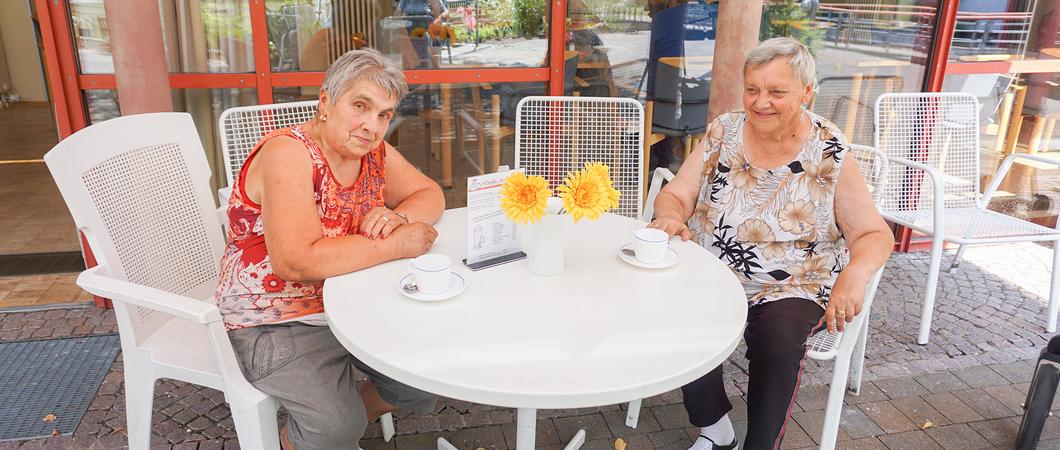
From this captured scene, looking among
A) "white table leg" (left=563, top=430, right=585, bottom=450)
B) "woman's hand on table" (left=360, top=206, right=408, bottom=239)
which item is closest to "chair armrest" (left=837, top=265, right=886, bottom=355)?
"white table leg" (left=563, top=430, right=585, bottom=450)

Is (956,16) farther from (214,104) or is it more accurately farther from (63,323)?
Result: (63,323)

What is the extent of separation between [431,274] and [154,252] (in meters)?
0.98

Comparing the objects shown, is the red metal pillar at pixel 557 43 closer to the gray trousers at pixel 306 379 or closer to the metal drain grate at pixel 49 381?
the gray trousers at pixel 306 379

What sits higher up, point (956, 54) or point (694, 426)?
point (956, 54)

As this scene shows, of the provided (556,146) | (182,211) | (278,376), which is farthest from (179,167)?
(556,146)

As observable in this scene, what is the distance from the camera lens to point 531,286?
1810 mm

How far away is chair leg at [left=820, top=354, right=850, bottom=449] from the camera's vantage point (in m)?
2.18

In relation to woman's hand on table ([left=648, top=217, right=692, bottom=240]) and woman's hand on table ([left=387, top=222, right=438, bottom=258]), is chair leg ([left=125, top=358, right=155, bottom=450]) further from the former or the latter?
woman's hand on table ([left=648, top=217, right=692, bottom=240])

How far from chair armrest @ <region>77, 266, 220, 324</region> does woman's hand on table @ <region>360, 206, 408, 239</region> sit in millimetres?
476

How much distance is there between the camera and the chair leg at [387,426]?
2471 mm

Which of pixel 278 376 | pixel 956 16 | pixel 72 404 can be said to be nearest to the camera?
pixel 278 376

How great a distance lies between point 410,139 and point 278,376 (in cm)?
215

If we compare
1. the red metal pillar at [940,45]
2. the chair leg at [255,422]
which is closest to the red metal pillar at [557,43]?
the red metal pillar at [940,45]

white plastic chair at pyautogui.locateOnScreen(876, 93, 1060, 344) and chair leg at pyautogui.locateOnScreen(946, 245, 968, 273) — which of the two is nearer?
white plastic chair at pyautogui.locateOnScreen(876, 93, 1060, 344)
